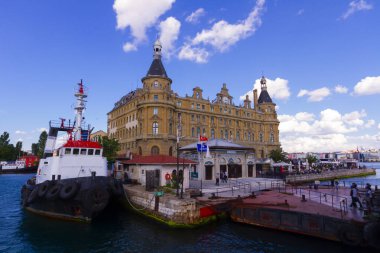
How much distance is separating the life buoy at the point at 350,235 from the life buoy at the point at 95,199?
64.3ft

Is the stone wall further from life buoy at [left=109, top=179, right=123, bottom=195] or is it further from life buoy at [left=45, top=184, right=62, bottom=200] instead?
life buoy at [left=45, top=184, right=62, bottom=200]

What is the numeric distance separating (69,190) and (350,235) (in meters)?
23.1

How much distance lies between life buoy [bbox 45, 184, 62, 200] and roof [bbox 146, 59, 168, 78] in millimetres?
37179

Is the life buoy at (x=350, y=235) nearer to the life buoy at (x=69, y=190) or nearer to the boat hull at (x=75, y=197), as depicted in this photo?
the boat hull at (x=75, y=197)

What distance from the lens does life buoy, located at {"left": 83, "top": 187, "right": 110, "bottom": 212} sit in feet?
77.2

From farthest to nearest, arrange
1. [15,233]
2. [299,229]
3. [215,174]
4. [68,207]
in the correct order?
[215,174] → [68,207] → [15,233] → [299,229]

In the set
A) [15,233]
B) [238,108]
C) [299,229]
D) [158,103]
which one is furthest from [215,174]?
[238,108]

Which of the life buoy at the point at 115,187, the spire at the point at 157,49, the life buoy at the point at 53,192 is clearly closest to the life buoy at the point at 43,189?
the life buoy at the point at 53,192

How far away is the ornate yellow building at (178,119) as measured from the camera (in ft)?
187

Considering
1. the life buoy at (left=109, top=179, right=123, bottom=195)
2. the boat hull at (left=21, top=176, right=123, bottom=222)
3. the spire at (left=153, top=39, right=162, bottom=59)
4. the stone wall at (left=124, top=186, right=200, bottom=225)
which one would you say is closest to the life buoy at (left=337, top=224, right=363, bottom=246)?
the stone wall at (left=124, top=186, right=200, bottom=225)

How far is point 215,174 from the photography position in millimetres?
44438

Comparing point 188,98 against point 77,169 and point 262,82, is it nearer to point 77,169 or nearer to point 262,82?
point 262,82

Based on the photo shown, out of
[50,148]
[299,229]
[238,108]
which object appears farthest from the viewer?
[238,108]

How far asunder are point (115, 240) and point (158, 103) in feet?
129
